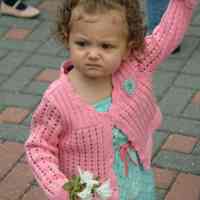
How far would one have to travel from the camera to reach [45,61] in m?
4.81

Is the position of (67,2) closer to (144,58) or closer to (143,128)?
(144,58)

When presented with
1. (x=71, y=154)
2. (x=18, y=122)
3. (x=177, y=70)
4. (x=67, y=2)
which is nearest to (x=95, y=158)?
(x=71, y=154)

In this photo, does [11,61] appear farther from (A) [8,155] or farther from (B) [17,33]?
(A) [8,155]

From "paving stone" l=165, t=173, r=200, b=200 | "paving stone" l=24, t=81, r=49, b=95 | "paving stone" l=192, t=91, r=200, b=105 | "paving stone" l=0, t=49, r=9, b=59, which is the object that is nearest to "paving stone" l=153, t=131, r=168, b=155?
"paving stone" l=165, t=173, r=200, b=200

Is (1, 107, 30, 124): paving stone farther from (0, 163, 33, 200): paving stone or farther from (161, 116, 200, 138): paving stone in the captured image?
(161, 116, 200, 138): paving stone

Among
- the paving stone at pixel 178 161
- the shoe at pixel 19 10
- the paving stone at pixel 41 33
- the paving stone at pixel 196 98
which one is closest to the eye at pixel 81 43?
the paving stone at pixel 178 161

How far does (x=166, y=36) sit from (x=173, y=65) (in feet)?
6.73

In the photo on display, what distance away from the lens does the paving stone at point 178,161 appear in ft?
12.0

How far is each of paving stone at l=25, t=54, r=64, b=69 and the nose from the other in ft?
7.95

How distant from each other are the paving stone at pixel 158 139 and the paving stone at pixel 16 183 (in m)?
0.68

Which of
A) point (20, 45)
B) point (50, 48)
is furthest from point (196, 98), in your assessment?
point (20, 45)

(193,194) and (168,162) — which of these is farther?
(168,162)

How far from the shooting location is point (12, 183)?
362 centimetres

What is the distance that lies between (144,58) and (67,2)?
1.23 feet
